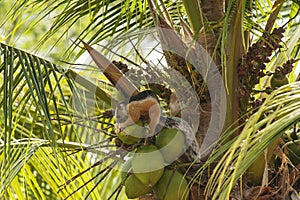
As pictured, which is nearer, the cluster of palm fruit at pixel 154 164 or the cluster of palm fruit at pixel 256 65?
the cluster of palm fruit at pixel 154 164

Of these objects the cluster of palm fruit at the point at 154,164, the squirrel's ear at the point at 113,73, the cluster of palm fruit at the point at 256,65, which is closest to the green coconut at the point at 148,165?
the cluster of palm fruit at the point at 154,164

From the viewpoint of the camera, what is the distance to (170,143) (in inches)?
64.0

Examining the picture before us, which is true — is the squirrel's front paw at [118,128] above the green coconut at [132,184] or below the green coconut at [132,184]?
above

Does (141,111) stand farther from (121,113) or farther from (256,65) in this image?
(256,65)

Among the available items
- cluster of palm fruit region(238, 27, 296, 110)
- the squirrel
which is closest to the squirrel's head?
the squirrel

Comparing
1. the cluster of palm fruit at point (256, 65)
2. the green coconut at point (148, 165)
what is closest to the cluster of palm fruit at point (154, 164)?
the green coconut at point (148, 165)

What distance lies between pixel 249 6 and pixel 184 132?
18.9 inches

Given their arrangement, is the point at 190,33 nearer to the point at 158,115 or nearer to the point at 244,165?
the point at 158,115

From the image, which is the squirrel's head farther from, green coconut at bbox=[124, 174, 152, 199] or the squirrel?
green coconut at bbox=[124, 174, 152, 199]

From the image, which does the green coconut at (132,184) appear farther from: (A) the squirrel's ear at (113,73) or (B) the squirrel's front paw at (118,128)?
(A) the squirrel's ear at (113,73)

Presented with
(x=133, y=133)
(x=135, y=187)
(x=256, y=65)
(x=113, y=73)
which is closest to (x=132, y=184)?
(x=135, y=187)

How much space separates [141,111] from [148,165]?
5.9 inches

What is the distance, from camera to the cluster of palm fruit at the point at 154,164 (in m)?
1.60

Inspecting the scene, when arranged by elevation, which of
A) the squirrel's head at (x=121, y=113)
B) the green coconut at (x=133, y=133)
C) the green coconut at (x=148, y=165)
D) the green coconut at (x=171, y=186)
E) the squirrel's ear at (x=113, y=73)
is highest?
the squirrel's ear at (x=113, y=73)
